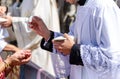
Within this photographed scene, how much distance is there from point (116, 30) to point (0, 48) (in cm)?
102

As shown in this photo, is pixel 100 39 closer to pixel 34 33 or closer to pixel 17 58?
pixel 17 58

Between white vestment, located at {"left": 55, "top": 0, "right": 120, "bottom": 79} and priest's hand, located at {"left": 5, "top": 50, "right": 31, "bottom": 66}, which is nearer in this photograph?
white vestment, located at {"left": 55, "top": 0, "right": 120, "bottom": 79}

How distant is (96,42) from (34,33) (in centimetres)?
131

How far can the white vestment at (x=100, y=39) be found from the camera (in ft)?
6.57

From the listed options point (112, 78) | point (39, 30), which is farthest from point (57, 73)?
point (112, 78)

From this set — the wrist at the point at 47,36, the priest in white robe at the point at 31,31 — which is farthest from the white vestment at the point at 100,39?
the priest in white robe at the point at 31,31

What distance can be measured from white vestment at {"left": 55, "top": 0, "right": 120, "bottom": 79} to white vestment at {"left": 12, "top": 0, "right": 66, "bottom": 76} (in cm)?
121

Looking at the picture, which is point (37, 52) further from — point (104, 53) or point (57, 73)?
point (104, 53)

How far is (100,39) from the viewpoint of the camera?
6.65 feet

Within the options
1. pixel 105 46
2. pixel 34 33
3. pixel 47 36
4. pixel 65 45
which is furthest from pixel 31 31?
pixel 105 46

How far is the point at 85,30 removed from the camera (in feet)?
6.81

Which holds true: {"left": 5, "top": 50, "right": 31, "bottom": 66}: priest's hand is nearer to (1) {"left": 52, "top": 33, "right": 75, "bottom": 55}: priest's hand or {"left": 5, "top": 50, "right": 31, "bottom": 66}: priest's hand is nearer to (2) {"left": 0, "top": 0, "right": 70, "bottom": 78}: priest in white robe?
(1) {"left": 52, "top": 33, "right": 75, "bottom": 55}: priest's hand

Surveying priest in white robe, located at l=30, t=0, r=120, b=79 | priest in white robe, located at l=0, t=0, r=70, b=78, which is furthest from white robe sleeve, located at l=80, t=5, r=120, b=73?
priest in white robe, located at l=0, t=0, r=70, b=78

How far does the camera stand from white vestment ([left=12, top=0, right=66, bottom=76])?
130 inches
